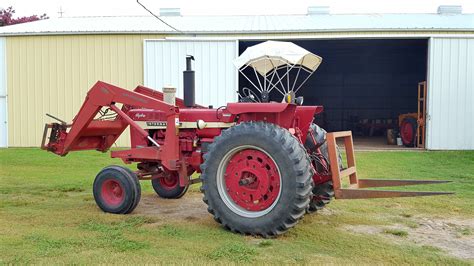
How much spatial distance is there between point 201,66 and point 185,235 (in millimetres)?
9803

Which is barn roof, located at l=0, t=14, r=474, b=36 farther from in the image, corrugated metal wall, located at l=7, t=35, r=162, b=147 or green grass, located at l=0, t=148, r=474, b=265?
green grass, located at l=0, t=148, r=474, b=265

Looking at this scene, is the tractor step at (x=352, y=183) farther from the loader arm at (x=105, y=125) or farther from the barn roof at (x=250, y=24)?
the barn roof at (x=250, y=24)

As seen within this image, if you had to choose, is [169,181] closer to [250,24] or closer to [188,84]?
[188,84]

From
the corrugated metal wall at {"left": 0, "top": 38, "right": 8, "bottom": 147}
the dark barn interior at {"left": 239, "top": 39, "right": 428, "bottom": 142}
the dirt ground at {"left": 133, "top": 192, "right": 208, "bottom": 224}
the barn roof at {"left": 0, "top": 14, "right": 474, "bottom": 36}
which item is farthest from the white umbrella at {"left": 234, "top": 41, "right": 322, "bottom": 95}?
the dark barn interior at {"left": 239, "top": 39, "right": 428, "bottom": 142}

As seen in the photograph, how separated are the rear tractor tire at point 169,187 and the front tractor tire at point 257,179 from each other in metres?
1.88

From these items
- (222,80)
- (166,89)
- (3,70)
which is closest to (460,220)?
(166,89)

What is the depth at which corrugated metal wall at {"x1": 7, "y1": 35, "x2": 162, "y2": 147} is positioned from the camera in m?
14.4

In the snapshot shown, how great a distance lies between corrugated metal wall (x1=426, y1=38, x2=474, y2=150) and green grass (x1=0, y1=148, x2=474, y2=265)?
6134mm

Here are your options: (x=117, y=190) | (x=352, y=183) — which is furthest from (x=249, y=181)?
(x=117, y=190)

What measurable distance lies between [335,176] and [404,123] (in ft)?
39.8

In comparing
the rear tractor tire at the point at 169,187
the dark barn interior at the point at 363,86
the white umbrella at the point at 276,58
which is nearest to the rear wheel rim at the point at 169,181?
the rear tractor tire at the point at 169,187

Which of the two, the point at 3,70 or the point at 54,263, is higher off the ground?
the point at 3,70

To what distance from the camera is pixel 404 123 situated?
16.0 metres

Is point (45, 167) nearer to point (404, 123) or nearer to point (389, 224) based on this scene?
point (389, 224)
